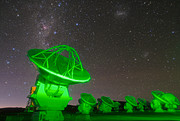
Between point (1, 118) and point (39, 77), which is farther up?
point (39, 77)

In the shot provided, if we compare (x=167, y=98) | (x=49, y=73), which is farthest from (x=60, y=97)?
(x=167, y=98)

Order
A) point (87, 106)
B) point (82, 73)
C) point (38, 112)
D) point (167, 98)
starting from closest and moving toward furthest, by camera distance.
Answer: point (38, 112) → point (82, 73) → point (87, 106) → point (167, 98)

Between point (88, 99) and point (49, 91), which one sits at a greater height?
point (49, 91)

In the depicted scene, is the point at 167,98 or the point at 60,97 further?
the point at 167,98

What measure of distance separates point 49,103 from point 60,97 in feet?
3.60

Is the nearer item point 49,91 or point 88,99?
point 49,91

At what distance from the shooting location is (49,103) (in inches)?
528

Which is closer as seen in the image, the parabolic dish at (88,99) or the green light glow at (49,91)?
the green light glow at (49,91)

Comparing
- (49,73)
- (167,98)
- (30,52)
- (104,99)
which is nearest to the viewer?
(49,73)

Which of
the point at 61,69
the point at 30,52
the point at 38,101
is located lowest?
the point at 38,101

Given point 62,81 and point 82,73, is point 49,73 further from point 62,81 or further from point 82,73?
point 82,73

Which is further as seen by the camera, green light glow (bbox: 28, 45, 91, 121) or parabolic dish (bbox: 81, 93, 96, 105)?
parabolic dish (bbox: 81, 93, 96, 105)

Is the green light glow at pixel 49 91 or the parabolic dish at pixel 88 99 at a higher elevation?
the green light glow at pixel 49 91

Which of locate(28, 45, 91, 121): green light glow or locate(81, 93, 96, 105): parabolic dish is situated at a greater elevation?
locate(28, 45, 91, 121): green light glow
